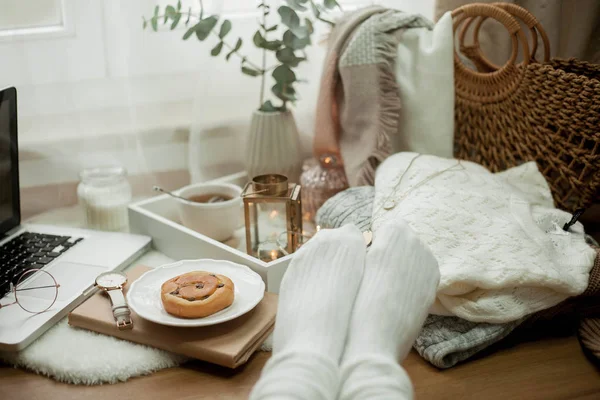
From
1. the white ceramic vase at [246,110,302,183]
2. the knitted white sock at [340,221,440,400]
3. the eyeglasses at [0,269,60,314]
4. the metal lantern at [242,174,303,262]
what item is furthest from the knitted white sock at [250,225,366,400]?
the white ceramic vase at [246,110,302,183]

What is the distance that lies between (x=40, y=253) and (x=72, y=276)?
77mm

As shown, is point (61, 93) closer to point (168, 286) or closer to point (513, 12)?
point (168, 286)

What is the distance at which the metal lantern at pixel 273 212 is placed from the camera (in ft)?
2.77

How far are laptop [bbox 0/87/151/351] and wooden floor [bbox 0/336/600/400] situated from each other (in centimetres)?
7

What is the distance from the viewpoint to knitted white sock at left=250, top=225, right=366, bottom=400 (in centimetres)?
49

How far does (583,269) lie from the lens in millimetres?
716

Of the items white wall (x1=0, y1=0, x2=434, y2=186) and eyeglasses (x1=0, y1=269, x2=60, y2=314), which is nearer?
eyeglasses (x1=0, y1=269, x2=60, y2=314)

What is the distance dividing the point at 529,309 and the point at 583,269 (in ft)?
0.29

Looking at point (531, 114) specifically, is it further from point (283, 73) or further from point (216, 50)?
point (216, 50)

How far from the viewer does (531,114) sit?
0.93 m

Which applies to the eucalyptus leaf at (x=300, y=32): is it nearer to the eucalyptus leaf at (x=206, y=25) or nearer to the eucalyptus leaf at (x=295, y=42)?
the eucalyptus leaf at (x=295, y=42)

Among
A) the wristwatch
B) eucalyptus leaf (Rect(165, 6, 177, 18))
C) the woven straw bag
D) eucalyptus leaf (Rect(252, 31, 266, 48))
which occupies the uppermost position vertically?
eucalyptus leaf (Rect(165, 6, 177, 18))

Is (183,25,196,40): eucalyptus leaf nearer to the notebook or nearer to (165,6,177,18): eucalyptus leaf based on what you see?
(165,6,177,18): eucalyptus leaf

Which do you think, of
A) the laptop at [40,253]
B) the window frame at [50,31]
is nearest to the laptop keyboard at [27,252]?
the laptop at [40,253]
